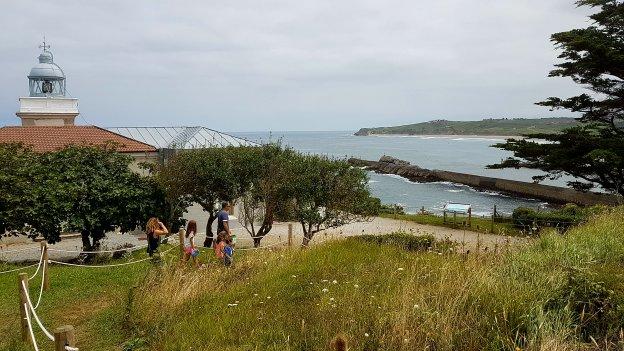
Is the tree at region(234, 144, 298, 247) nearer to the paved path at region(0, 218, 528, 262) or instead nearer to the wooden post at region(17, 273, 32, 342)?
the paved path at region(0, 218, 528, 262)

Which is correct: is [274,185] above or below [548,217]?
above

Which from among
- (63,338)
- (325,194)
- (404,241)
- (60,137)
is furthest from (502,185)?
(63,338)

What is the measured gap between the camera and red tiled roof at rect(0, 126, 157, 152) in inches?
861

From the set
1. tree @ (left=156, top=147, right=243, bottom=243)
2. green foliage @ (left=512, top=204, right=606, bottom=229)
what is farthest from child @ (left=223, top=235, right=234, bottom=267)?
green foliage @ (left=512, top=204, right=606, bottom=229)

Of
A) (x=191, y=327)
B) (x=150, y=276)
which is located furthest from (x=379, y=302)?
(x=150, y=276)

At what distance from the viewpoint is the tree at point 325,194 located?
53.5 ft

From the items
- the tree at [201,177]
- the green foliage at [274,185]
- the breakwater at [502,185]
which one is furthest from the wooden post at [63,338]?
the breakwater at [502,185]

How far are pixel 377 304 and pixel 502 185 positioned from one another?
54.2m

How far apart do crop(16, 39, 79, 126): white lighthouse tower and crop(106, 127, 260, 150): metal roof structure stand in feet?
19.8

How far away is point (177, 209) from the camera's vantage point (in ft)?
A: 59.2

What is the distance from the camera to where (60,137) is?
2289cm

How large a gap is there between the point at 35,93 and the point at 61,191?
68.1 ft

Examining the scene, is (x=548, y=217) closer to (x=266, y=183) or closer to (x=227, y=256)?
(x=266, y=183)

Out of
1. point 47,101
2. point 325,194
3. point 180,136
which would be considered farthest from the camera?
point 47,101
